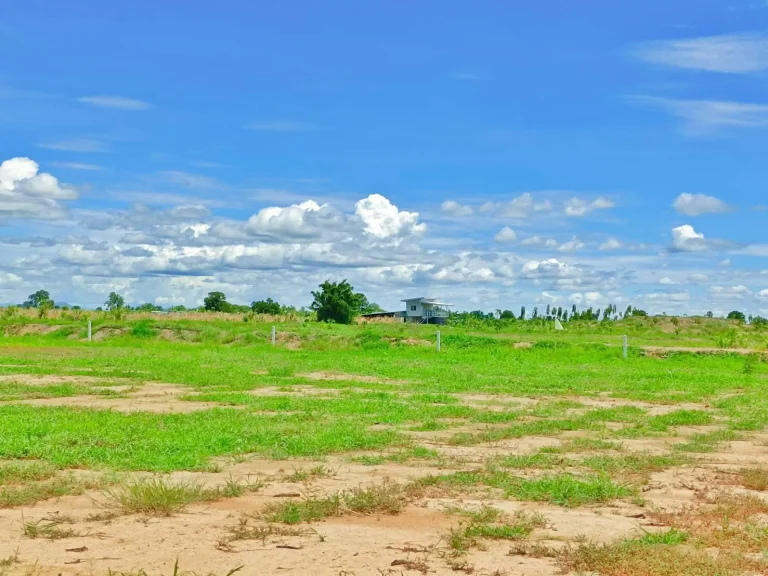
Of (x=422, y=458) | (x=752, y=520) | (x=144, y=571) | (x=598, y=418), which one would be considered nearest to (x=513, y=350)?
(x=598, y=418)

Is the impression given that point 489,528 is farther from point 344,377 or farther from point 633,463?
point 344,377

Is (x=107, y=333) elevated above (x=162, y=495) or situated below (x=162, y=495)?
above

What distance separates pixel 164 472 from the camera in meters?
9.07

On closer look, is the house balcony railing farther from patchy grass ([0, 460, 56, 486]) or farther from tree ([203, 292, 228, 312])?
patchy grass ([0, 460, 56, 486])

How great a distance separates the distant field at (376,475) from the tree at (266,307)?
5016 cm

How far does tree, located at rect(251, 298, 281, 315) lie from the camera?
72.1 metres

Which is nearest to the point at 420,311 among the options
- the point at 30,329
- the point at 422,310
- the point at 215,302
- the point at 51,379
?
the point at 422,310

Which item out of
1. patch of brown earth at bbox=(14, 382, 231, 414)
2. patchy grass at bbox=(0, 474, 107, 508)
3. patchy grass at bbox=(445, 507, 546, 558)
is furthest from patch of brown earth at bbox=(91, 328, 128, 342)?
patchy grass at bbox=(445, 507, 546, 558)

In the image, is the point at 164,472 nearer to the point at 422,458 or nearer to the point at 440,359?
the point at 422,458

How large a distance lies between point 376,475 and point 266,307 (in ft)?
214

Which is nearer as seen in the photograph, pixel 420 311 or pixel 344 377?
pixel 344 377

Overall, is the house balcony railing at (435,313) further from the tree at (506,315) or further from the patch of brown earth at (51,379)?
the patch of brown earth at (51,379)

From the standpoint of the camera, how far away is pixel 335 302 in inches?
2532

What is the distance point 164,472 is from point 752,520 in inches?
228
